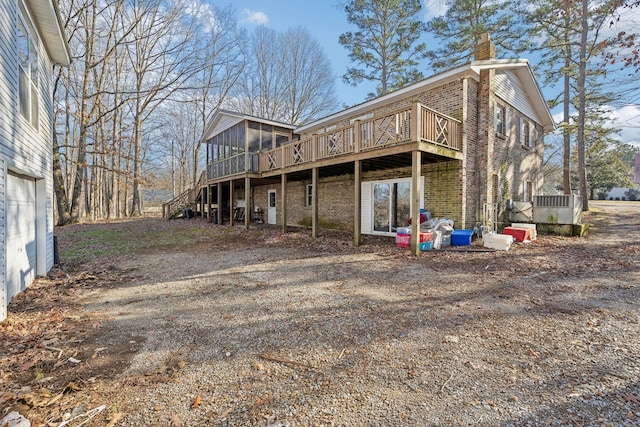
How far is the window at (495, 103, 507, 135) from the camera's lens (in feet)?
37.2

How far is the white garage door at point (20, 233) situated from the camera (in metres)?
4.79

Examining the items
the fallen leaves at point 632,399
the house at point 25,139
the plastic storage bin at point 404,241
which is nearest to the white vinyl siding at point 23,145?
the house at point 25,139

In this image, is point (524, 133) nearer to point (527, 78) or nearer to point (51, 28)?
point (527, 78)

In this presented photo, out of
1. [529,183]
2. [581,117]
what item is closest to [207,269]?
[529,183]

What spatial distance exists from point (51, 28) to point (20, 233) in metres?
4.69

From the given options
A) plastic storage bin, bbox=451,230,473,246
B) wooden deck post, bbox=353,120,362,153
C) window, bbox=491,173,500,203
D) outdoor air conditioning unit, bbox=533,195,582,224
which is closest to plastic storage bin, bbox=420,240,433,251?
plastic storage bin, bbox=451,230,473,246

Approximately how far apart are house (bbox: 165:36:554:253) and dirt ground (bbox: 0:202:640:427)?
3.52m

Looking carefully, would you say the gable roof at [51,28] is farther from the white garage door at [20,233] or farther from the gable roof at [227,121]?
the gable roof at [227,121]

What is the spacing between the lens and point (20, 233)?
208 inches

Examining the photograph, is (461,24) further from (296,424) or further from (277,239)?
(296,424)

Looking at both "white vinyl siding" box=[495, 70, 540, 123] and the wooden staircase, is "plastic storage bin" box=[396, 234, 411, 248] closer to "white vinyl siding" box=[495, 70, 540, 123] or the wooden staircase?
"white vinyl siding" box=[495, 70, 540, 123]

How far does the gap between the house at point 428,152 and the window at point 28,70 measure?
7361 mm

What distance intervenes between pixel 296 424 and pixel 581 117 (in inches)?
744

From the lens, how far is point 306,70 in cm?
3003
